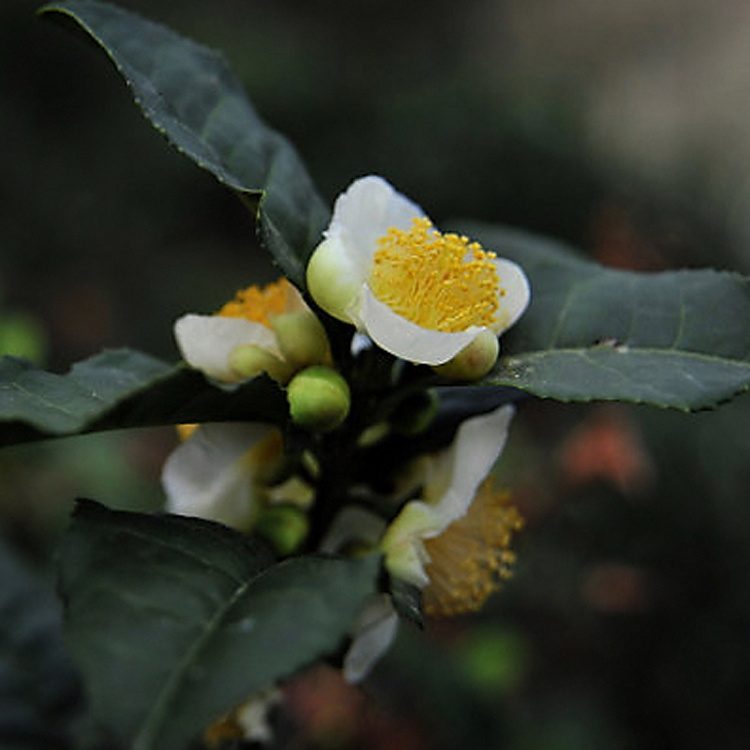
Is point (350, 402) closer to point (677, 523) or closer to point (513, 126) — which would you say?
point (677, 523)

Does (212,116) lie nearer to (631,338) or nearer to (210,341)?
(210,341)

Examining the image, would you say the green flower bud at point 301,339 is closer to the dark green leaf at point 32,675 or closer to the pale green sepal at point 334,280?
the pale green sepal at point 334,280

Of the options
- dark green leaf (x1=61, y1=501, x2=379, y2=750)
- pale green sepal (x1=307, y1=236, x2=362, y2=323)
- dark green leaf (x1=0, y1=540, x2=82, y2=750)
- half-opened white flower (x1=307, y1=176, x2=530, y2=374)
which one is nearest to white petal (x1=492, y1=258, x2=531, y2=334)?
half-opened white flower (x1=307, y1=176, x2=530, y2=374)

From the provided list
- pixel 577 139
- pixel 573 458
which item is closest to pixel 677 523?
pixel 573 458

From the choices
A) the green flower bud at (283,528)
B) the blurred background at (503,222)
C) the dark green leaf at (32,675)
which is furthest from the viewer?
the blurred background at (503,222)

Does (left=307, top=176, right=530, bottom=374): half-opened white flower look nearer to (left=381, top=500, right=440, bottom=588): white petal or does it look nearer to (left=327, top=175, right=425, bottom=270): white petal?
(left=327, top=175, right=425, bottom=270): white petal

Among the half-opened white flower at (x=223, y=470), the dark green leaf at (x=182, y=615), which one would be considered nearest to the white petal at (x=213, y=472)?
the half-opened white flower at (x=223, y=470)
